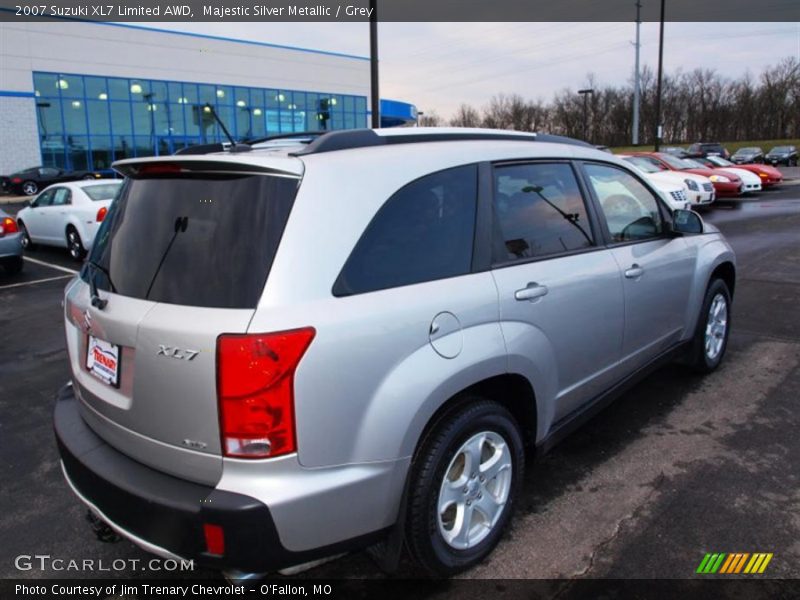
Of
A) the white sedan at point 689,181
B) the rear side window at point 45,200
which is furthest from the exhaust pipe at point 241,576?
the white sedan at point 689,181

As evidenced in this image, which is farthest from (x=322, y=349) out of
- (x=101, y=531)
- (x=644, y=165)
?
(x=644, y=165)

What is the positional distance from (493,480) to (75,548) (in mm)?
1957

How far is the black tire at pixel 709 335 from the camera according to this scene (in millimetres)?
4535

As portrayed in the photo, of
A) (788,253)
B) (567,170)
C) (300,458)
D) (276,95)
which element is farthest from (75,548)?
(276,95)

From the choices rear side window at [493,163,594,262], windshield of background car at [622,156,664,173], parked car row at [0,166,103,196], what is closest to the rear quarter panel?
rear side window at [493,163,594,262]

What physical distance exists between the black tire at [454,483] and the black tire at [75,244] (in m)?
10.4

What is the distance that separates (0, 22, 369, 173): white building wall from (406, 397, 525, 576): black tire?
39.1m

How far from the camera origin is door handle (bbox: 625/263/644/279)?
3523mm

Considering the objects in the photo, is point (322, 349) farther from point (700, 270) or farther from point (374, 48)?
point (374, 48)

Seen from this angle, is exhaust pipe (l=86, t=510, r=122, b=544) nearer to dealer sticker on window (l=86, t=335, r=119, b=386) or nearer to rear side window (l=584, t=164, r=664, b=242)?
dealer sticker on window (l=86, t=335, r=119, b=386)

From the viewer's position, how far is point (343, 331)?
2.07 meters

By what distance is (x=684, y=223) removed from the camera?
13.9ft

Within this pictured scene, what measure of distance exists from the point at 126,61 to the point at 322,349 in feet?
136

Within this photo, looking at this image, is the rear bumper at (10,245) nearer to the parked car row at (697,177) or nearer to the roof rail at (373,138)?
the roof rail at (373,138)
